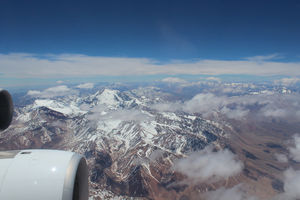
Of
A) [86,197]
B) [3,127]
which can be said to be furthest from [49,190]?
[3,127]

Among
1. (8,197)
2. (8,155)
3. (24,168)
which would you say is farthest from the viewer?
(8,155)

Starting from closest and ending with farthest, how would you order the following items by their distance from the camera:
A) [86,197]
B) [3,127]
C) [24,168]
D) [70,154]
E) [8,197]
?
[8,197]
[24,168]
[70,154]
[86,197]
[3,127]

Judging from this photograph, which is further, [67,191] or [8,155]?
[8,155]

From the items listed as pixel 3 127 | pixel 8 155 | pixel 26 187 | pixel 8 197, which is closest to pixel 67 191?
pixel 26 187

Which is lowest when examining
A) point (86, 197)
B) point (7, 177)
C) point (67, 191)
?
point (86, 197)

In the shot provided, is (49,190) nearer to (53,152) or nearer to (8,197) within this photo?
(8,197)

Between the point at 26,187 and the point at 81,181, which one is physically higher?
the point at 26,187

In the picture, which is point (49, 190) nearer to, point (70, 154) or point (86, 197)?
point (70, 154)
